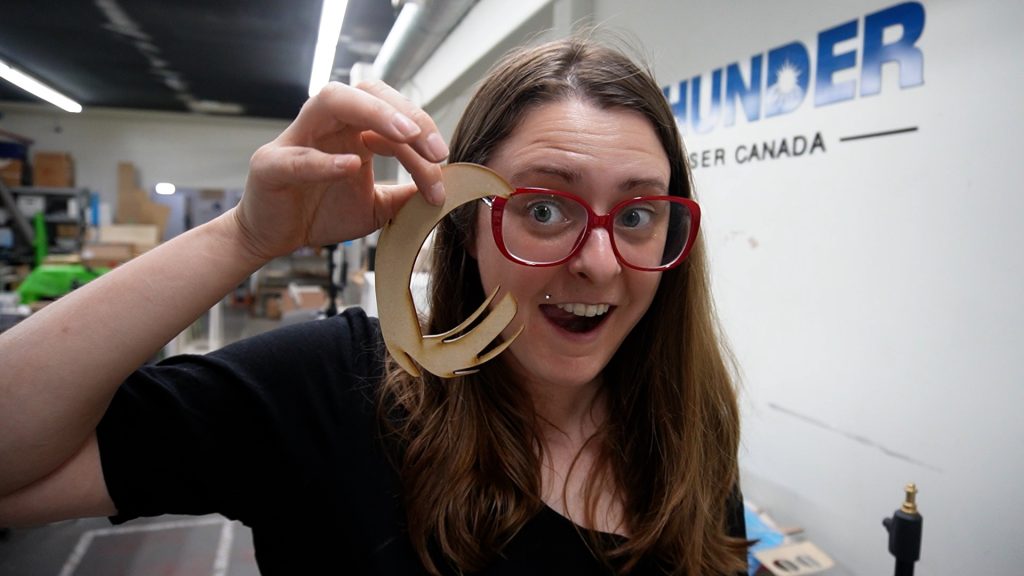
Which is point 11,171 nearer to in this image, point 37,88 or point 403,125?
point 37,88

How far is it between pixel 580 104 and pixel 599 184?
6.0 inches

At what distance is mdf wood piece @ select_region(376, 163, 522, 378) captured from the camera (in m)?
0.83

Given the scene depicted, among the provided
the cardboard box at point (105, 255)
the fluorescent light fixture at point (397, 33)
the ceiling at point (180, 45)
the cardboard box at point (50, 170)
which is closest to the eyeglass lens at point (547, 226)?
the fluorescent light fixture at point (397, 33)

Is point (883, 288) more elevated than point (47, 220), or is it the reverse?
point (47, 220)

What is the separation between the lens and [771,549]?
1.98m

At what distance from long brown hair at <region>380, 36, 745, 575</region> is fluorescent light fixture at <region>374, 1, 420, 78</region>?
3.63m

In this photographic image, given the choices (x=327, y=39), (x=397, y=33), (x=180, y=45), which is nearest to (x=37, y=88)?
(x=180, y=45)

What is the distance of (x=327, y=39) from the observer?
5.38m

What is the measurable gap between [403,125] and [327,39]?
538cm

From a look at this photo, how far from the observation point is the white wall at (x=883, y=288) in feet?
4.95

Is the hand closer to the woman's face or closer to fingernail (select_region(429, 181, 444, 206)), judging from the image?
fingernail (select_region(429, 181, 444, 206))

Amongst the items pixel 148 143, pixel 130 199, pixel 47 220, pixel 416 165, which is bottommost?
pixel 416 165

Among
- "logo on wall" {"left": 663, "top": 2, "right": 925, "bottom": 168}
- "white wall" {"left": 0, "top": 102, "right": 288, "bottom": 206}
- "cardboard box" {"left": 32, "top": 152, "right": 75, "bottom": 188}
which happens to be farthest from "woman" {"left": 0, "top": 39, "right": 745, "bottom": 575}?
"cardboard box" {"left": 32, "top": 152, "right": 75, "bottom": 188}

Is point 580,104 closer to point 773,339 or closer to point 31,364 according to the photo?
point 31,364
